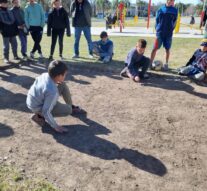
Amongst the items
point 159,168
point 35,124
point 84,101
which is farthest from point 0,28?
point 159,168

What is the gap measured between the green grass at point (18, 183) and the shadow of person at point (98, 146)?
0.79 m

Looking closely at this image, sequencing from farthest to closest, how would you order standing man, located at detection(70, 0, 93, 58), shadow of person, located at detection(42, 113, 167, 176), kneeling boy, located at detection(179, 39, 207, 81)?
standing man, located at detection(70, 0, 93, 58) < kneeling boy, located at detection(179, 39, 207, 81) < shadow of person, located at detection(42, 113, 167, 176)

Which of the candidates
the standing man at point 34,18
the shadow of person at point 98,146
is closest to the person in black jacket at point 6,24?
the standing man at point 34,18

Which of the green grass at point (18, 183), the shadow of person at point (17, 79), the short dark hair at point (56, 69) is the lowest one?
the green grass at point (18, 183)

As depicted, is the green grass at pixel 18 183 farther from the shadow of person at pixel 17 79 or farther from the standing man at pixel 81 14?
the standing man at pixel 81 14

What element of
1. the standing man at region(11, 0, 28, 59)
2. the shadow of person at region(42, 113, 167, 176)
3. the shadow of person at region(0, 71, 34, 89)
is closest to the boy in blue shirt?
the standing man at region(11, 0, 28, 59)

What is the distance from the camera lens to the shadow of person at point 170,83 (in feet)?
19.5

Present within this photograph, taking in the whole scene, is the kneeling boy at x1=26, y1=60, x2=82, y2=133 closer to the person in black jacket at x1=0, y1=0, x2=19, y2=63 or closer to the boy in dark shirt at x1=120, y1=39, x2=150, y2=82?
the boy in dark shirt at x1=120, y1=39, x2=150, y2=82

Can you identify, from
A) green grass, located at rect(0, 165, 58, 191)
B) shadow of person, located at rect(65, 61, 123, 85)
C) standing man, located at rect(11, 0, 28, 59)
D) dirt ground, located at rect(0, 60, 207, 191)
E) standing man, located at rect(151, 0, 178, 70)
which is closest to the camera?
green grass, located at rect(0, 165, 58, 191)

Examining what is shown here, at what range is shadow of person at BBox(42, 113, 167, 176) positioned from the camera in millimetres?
3359

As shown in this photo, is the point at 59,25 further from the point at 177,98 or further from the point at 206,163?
the point at 206,163

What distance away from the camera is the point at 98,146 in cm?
374

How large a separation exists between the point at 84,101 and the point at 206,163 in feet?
8.32

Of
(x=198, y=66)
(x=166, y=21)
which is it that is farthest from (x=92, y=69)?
(x=198, y=66)
